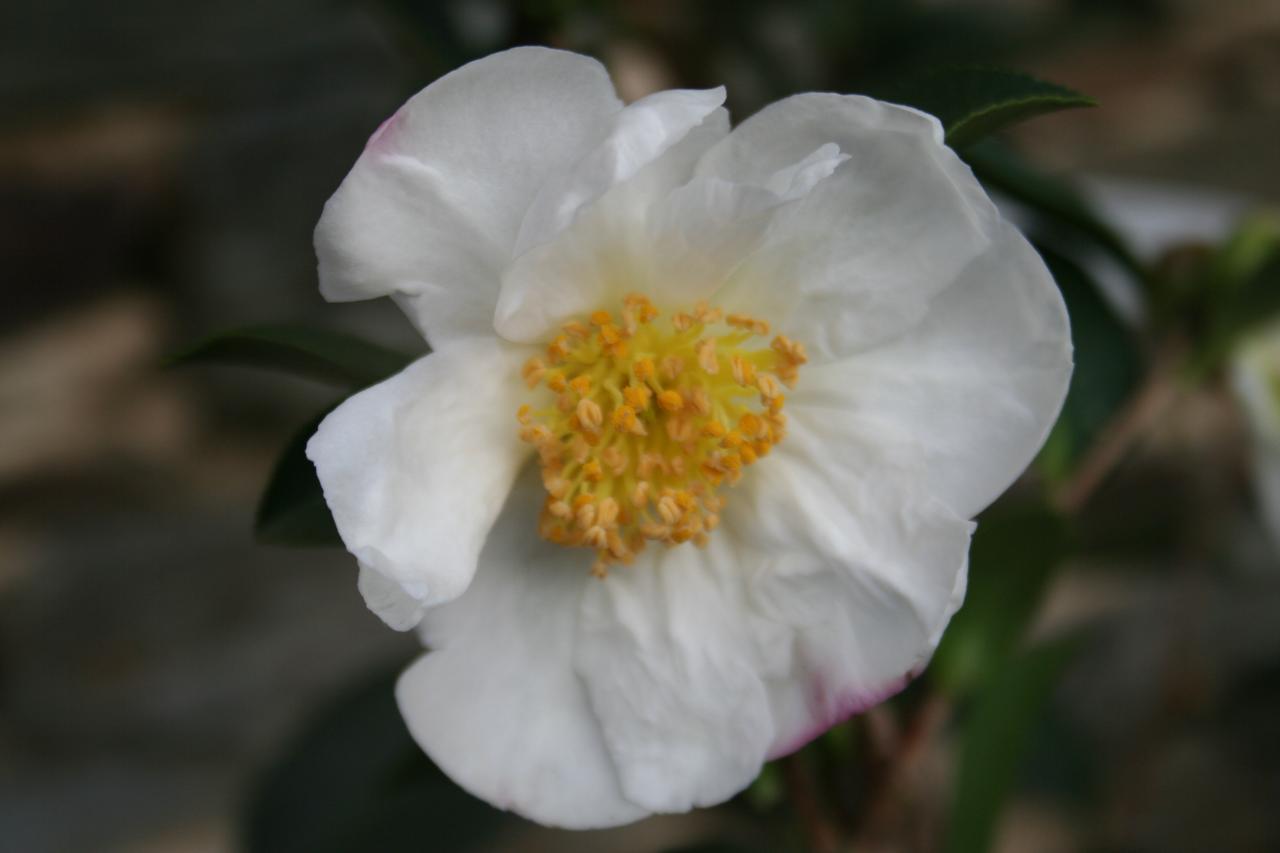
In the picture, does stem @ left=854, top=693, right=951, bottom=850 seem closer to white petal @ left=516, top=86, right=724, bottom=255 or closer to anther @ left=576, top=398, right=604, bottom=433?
anther @ left=576, top=398, right=604, bottom=433

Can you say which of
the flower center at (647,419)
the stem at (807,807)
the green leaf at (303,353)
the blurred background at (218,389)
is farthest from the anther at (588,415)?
the blurred background at (218,389)

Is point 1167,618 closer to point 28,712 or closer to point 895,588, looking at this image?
point 895,588

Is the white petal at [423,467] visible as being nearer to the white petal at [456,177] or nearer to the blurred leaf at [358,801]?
the white petal at [456,177]

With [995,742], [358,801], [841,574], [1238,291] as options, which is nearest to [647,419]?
[841,574]

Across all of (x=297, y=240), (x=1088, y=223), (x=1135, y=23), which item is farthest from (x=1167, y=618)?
(x=297, y=240)

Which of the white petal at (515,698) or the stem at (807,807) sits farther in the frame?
the stem at (807,807)

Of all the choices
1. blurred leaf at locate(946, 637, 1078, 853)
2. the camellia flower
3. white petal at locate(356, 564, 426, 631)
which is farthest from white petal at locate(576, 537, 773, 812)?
blurred leaf at locate(946, 637, 1078, 853)
